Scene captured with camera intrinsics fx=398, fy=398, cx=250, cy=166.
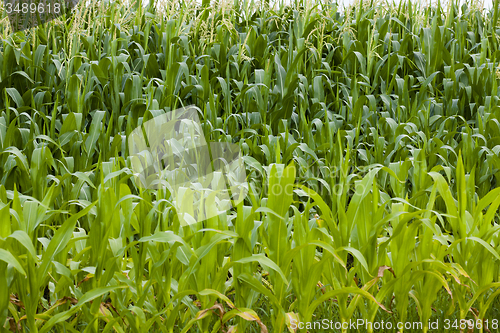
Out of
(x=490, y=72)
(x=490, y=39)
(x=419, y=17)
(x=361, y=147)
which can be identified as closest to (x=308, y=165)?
(x=361, y=147)

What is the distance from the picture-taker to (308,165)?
2699mm

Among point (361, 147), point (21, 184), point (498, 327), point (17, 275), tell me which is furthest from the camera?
point (361, 147)

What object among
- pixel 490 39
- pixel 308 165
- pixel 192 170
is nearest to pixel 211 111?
pixel 192 170

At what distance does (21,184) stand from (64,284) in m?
1.29

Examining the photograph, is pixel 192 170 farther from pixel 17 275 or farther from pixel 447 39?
pixel 447 39

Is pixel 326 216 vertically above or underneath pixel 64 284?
above

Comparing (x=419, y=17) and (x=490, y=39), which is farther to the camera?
(x=490, y=39)

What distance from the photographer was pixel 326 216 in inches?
61.3

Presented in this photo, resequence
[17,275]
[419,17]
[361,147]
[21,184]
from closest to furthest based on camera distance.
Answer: [17,275]
[21,184]
[361,147]
[419,17]

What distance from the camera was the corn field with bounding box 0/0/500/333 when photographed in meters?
1.44

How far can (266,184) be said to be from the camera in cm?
227

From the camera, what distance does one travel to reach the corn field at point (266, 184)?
1437 mm

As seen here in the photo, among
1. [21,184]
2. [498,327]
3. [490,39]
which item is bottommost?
[498,327]

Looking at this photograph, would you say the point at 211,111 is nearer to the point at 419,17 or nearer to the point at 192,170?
the point at 192,170
